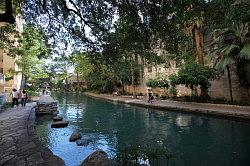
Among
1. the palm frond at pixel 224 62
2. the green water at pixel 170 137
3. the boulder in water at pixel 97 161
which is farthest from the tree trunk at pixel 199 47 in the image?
the boulder in water at pixel 97 161

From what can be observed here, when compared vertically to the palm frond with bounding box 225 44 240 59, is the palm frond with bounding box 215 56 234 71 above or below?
below

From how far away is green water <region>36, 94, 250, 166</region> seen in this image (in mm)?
11961

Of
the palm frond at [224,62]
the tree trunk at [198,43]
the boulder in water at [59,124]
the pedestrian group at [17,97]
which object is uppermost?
the tree trunk at [198,43]

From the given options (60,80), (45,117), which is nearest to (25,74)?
(45,117)

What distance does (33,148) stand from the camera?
1045cm

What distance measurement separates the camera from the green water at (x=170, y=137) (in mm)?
11961

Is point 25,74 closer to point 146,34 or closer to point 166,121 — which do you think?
point 166,121

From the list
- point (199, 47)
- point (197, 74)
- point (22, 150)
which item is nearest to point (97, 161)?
point (22, 150)

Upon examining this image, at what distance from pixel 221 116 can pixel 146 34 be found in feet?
39.2

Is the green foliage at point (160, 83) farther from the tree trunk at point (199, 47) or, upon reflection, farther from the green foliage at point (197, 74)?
the green foliage at point (197, 74)

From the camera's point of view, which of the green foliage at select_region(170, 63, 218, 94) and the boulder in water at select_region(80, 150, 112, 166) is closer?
the boulder in water at select_region(80, 150, 112, 166)

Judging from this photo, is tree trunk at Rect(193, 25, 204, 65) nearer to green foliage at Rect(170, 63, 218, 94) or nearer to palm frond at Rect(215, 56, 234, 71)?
green foliage at Rect(170, 63, 218, 94)

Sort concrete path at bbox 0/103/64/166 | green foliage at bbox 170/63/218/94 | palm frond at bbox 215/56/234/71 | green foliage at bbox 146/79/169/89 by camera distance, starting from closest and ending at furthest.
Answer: concrete path at bbox 0/103/64/166 < palm frond at bbox 215/56/234/71 < green foliage at bbox 170/63/218/94 < green foliage at bbox 146/79/169/89

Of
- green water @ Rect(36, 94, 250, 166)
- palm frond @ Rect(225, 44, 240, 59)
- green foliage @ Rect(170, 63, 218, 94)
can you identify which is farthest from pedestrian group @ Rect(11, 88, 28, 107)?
palm frond @ Rect(225, 44, 240, 59)
